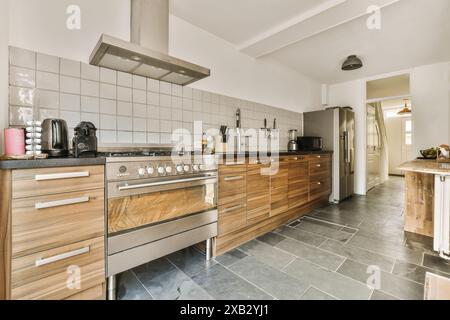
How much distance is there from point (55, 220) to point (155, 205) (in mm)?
531

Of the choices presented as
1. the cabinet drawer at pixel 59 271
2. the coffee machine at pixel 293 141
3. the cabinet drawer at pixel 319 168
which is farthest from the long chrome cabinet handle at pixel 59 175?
the coffee machine at pixel 293 141

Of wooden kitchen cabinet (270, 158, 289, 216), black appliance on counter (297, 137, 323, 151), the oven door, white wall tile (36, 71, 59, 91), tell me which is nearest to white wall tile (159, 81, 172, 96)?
white wall tile (36, 71, 59, 91)

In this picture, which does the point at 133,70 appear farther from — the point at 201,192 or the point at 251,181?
the point at 251,181

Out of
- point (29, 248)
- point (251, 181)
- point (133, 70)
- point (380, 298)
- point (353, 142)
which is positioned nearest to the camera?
point (29, 248)

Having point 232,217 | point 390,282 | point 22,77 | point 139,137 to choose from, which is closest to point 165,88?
point 139,137

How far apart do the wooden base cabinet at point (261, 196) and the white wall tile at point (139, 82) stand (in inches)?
42.2

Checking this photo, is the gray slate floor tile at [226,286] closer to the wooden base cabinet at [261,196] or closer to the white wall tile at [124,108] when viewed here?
the wooden base cabinet at [261,196]

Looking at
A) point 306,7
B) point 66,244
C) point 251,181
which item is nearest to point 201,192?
point 251,181

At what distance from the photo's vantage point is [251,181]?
2070 mm

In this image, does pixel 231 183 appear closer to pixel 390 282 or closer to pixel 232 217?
pixel 232 217

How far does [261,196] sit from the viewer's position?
2.19 meters

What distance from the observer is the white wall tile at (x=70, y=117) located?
1.55 metres

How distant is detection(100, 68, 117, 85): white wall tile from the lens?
1.72 meters

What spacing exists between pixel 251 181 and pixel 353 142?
308 centimetres
